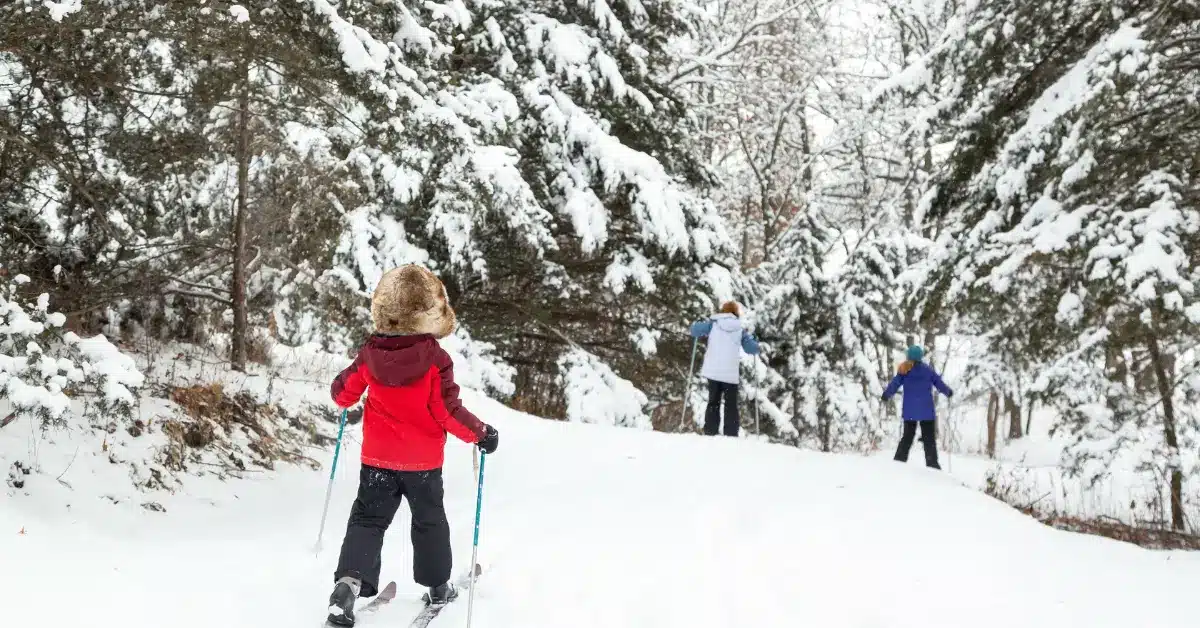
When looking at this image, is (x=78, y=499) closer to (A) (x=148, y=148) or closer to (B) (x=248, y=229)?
(A) (x=148, y=148)

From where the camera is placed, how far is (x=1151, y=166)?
25.5ft

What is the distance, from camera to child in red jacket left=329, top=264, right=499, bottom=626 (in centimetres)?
410

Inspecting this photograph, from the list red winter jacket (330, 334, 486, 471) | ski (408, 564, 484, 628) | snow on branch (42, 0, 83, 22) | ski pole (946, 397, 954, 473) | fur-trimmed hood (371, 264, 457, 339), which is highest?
snow on branch (42, 0, 83, 22)

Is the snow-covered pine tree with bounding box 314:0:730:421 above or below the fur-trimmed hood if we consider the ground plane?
above

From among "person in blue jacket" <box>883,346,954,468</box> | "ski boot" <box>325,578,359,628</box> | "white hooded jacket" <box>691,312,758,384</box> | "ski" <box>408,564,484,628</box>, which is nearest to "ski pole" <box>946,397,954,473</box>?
"person in blue jacket" <box>883,346,954,468</box>

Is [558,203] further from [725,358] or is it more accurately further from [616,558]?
[616,558]

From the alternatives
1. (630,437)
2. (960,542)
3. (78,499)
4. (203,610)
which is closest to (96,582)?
(203,610)

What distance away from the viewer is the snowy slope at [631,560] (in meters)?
4.02

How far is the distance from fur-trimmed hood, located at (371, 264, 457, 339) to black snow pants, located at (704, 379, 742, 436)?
6623 millimetres

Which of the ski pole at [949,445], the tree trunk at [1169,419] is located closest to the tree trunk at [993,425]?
the ski pole at [949,445]

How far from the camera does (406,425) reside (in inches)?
163

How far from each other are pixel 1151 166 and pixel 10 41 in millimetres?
8660

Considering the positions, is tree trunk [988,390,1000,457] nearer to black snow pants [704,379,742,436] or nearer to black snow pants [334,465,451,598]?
black snow pants [704,379,742,436]

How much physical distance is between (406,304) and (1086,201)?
22.2 feet
